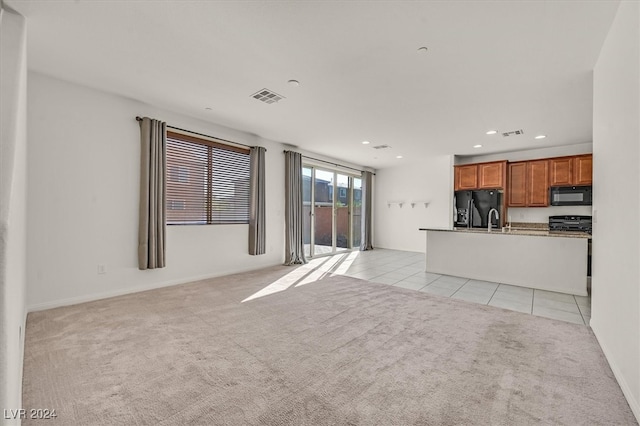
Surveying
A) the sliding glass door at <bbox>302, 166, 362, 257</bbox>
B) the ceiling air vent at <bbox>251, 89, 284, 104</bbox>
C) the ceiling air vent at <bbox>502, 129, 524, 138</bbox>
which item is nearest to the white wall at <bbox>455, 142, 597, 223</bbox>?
the ceiling air vent at <bbox>502, 129, 524, 138</bbox>

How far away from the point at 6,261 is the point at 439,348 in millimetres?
2711

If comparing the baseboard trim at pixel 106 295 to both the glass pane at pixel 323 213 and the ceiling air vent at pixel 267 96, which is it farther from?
the glass pane at pixel 323 213

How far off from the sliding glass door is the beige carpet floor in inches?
146

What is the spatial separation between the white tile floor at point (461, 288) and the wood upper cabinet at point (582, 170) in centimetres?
278

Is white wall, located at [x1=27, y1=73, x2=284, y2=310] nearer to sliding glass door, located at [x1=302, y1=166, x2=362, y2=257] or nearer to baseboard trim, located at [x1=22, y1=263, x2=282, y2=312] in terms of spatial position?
baseboard trim, located at [x1=22, y1=263, x2=282, y2=312]

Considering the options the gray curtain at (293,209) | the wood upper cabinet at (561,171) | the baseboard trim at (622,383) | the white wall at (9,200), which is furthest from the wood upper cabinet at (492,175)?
the white wall at (9,200)

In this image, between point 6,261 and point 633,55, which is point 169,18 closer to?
point 6,261

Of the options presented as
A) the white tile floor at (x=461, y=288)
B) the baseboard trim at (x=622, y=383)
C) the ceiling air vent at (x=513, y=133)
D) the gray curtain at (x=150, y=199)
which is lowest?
the white tile floor at (x=461, y=288)

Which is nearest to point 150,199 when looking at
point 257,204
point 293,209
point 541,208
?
point 257,204

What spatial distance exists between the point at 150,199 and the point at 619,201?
4.89m

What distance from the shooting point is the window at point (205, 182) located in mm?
4305

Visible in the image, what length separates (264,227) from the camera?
545cm

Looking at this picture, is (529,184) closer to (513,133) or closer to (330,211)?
(513,133)

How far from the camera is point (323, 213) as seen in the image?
295 inches
